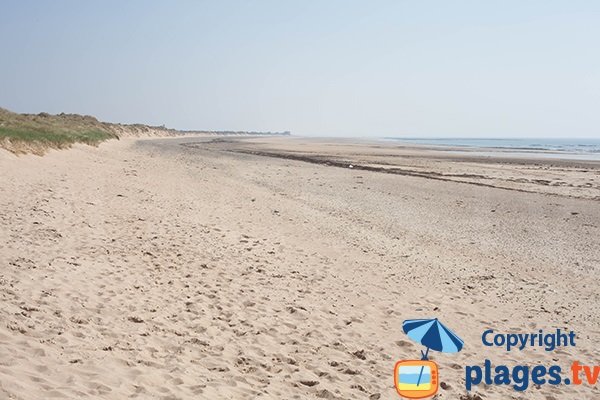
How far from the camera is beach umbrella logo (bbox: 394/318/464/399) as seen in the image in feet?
18.7

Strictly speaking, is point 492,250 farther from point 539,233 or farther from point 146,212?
point 146,212

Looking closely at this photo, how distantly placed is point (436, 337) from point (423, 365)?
112cm

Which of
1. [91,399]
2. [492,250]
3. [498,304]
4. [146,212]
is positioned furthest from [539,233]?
[91,399]

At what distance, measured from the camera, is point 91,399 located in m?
4.59

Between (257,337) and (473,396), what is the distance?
3370 mm

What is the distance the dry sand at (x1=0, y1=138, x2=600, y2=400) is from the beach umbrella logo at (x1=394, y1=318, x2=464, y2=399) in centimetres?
19

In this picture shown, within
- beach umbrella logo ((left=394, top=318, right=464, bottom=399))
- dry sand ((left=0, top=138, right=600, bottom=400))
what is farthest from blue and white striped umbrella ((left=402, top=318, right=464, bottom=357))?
dry sand ((left=0, top=138, right=600, bottom=400))

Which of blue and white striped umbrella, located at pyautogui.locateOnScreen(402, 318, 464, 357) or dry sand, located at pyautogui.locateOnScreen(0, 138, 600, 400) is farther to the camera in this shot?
blue and white striped umbrella, located at pyautogui.locateOnScreen(402, 318, 464, 357)

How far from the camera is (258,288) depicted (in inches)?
361

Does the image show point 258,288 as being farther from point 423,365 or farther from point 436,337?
point 423,365

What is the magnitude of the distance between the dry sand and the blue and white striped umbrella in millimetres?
168

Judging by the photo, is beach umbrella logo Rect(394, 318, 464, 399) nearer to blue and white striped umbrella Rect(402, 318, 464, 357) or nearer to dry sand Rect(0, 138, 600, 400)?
blue and white striped umbrella Rect(402, 318, 464, 357)

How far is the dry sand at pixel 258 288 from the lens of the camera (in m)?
5.76

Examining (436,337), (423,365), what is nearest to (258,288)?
(436,337)
